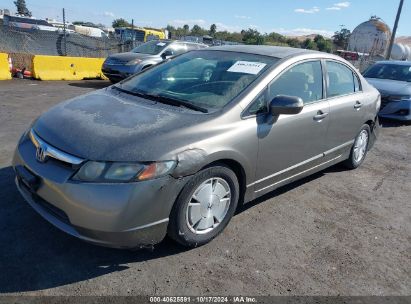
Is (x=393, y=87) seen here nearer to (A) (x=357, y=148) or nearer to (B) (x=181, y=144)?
(A) (x=357, y=148)

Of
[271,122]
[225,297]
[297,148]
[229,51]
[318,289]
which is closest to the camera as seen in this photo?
[225,297]

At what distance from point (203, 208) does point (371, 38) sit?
1577 inches

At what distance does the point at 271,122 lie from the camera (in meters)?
3.55

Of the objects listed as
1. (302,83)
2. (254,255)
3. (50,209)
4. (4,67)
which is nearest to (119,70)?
(4,67)

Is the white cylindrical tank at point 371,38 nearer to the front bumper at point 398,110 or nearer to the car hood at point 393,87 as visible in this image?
the car hood at point 393,87

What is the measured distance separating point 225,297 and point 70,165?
57.5 inches

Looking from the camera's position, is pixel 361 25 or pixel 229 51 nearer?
pixel 229 51

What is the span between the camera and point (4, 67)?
11000 millimetres

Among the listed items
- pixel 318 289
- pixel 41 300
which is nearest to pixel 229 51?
pixel 318 289

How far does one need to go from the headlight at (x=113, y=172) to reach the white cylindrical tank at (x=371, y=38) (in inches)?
1494

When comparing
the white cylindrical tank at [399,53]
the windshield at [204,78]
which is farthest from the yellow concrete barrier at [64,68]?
the white cylindrical tank at [399,53]

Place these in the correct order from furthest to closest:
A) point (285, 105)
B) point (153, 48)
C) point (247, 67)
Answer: point (153, 48)
point (247, 67)
point (285, 105)

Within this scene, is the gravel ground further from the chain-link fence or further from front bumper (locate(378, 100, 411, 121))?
the chain-link fence

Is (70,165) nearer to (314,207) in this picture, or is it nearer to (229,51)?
(229,51)
